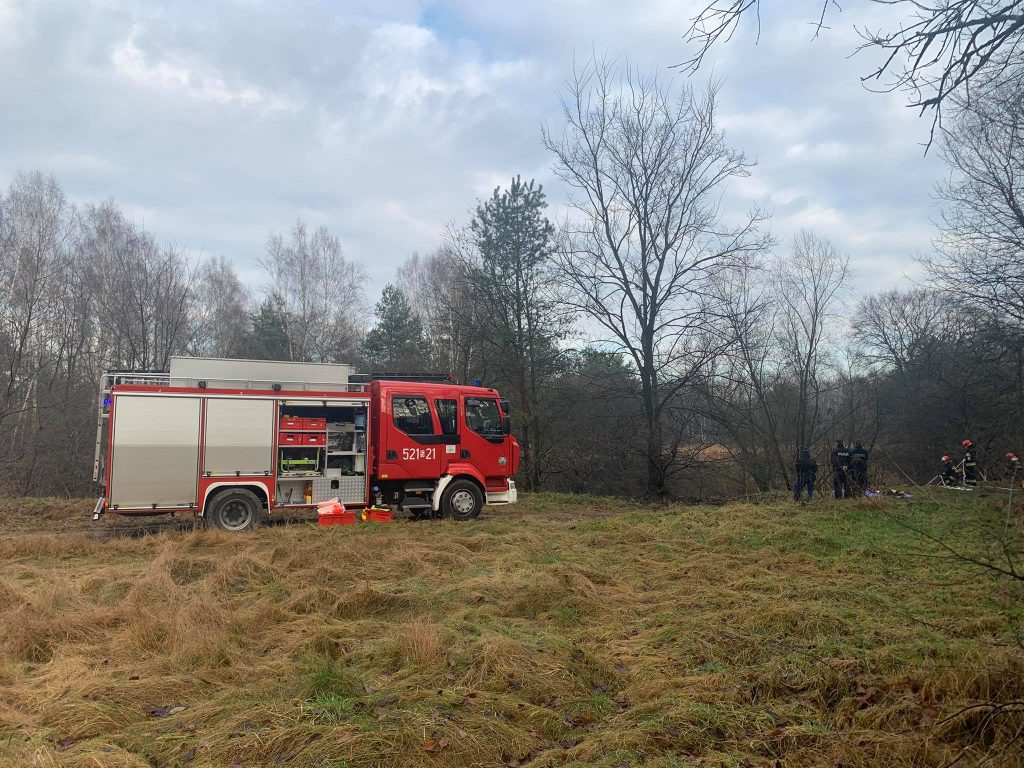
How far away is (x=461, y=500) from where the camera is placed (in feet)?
42.1

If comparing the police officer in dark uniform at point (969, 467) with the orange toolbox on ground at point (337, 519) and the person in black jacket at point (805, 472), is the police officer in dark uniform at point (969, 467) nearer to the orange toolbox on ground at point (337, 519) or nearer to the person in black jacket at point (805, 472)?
the person in black jacket at point (805, 472)

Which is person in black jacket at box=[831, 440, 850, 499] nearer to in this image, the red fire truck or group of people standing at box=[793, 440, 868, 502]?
group of people standing at box=[793, 440, 868, 502]

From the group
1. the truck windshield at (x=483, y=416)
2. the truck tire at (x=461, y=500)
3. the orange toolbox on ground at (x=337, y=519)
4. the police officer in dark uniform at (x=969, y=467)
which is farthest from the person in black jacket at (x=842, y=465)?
the orange toolbox on ground at (x=337, y=519)

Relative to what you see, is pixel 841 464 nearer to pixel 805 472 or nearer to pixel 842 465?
pixel 842 465

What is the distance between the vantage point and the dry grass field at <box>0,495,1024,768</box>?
3.28 m

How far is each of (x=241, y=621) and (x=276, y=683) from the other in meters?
1.60

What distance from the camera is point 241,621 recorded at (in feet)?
18.4

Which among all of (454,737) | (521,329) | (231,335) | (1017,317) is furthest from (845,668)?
(231,335)

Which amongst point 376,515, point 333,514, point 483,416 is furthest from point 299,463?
point 483,416

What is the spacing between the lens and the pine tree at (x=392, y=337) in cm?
3097

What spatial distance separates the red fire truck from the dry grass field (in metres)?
2.27

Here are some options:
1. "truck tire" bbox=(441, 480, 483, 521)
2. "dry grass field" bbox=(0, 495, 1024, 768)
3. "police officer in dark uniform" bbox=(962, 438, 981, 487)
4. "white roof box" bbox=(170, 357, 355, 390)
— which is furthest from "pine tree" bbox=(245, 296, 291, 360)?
"police officer in dark uniform" bbox=(962, 438, 981, 487)

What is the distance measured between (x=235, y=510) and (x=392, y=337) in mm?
20585

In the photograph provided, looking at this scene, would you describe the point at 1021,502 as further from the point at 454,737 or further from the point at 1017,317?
the point at 1017,317
